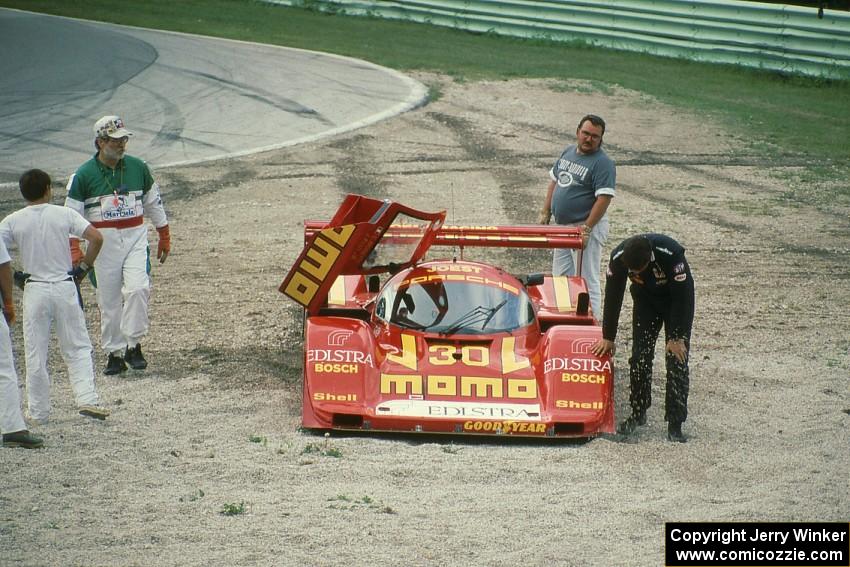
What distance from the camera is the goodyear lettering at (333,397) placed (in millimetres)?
9125

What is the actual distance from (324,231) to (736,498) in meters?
4.26

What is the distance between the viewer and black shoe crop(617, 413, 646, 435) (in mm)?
9359

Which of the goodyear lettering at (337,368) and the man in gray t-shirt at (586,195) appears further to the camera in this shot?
the man in gray t-shirt at (586,195)

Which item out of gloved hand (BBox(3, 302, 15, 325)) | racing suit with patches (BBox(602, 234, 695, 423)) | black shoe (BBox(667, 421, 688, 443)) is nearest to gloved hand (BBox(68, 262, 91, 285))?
gloved hand (BBox(3, 302, 15, 325))

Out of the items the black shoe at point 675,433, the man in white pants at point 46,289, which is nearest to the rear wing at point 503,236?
the black shoe at point 675,433

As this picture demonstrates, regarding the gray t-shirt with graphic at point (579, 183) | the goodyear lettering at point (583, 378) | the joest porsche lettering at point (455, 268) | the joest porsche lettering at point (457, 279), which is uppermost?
the gray t-shirt with graphic at point (579, 183)

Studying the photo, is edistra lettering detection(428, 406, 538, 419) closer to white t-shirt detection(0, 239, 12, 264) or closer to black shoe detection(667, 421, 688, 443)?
black shoe detection(667, 421, 688, 443)

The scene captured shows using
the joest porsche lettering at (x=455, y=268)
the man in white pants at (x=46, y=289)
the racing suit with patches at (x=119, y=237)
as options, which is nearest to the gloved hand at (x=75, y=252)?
the racing suit with patches at (x=119, y=237)

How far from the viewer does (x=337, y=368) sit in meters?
9.41

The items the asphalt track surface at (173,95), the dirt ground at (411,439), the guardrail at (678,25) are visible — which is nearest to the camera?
the dirt ground at (411,439)

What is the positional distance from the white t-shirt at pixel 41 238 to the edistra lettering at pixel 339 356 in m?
2.03

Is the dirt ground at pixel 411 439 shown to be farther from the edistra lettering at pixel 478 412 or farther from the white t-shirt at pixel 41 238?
the white t-shirt at pixel 41 238

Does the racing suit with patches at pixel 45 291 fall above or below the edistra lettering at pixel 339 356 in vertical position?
above

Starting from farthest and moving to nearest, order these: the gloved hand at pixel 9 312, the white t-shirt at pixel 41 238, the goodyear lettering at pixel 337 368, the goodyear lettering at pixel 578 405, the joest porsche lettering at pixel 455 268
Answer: the joest porsche lettering at pixel 455 268 < the goodyear lettering at pixel 337 368 < the goodyear lettering at pixel 578 405 < the white t-shirt at pixel 41 238 < the gloved hand at pixel 9 312
